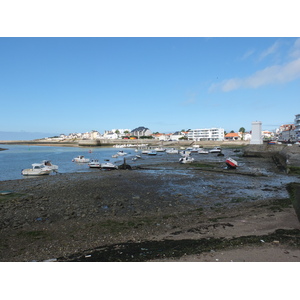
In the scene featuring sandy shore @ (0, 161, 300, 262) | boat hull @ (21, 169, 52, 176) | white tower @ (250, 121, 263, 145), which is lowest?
boat hull @ (21, 169, 52, 176)

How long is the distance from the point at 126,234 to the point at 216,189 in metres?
12.2

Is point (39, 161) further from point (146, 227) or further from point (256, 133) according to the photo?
point (256, 133)

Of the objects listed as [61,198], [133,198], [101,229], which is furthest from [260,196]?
[61,198]

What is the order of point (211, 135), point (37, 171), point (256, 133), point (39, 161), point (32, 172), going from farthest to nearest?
point (211, 135)
point (256, 133)
point (39, 161)
point (37, 171)
point (32, 172)

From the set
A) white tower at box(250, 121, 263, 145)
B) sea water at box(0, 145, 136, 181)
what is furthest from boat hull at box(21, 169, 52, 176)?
white tower at box(250, 121, 263, 145)

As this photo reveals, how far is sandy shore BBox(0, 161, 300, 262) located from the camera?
757 cm

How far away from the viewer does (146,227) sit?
1052cm

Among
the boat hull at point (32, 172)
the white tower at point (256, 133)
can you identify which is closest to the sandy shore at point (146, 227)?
the boat hull at point (32, 172)

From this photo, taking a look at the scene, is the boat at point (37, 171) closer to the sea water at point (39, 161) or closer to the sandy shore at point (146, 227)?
the sea water at point (39, 161)

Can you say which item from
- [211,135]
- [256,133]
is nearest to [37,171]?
[256,133]

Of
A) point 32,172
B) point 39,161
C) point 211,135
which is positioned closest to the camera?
point 32,172

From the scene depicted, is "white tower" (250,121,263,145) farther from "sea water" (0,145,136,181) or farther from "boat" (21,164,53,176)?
"boat" (21,164,53,176)

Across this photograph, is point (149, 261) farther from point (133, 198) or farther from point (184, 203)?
point (133, 198)

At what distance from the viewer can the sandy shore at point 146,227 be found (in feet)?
24.8
